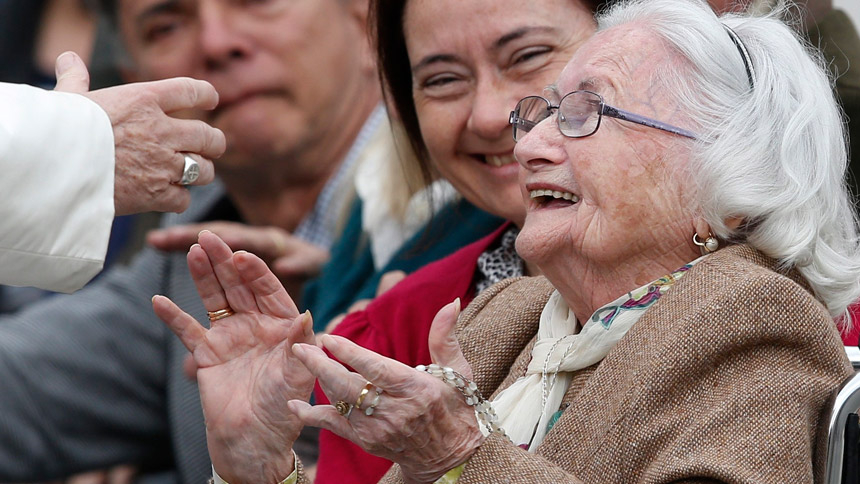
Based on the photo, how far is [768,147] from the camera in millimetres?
2047

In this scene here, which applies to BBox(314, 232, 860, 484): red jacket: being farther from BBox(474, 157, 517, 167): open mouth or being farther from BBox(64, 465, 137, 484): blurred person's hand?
BBox(64, 465, 137, 484): blurred person's hand

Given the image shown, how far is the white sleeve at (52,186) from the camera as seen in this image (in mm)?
2244

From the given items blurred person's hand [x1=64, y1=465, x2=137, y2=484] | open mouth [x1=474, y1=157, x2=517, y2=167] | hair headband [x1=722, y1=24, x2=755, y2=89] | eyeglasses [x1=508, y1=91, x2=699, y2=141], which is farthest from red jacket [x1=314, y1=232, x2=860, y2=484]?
blurred person's hand [x1=64, y1=465, x2=137, y2=484]

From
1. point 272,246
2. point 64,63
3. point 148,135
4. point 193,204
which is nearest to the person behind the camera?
point 148,135

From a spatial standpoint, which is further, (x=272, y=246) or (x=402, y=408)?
(x=272, y=246)

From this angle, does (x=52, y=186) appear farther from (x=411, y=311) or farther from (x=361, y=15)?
(x=361, y=15)

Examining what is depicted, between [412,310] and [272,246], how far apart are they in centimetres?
139

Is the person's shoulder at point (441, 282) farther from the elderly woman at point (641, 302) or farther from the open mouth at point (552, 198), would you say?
the open mouth at point (552, 198)

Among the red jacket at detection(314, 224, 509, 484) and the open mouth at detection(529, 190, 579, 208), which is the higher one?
the open mouth at detection(529, 190, 579, 208)

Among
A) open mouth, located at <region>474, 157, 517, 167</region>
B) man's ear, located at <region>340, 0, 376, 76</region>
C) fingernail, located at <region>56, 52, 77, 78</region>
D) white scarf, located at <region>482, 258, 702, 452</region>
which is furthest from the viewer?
man's ear, located at <region>340, 0, 376, 76</region>

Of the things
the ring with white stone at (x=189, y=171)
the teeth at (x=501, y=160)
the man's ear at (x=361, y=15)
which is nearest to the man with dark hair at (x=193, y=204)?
the man's ear at (x=361, y=15)

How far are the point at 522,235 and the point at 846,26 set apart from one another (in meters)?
1.17

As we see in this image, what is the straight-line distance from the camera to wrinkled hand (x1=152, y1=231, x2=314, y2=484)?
202 centimetres

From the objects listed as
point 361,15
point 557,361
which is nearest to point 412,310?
point 557,361
